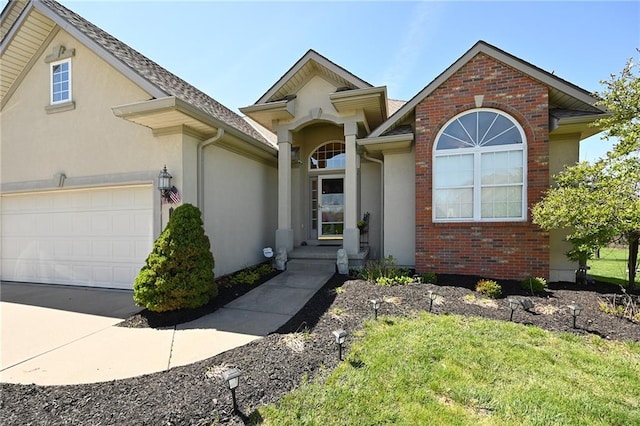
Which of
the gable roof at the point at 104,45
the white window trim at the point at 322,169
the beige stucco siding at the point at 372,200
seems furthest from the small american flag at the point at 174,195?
the beige stucco siding at the point at 372,200

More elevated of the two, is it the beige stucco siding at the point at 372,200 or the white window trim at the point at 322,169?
the white window trim at the point at 322,169

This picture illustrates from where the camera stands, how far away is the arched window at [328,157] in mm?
10516

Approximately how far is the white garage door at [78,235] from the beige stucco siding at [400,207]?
6044 millimetres

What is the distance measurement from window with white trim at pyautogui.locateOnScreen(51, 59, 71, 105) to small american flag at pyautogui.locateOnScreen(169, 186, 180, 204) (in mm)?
4005

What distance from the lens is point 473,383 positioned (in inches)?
125

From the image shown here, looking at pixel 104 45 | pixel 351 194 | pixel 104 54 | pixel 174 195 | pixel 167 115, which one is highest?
pixel 104 45

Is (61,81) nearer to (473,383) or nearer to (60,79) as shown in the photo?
(60,79)

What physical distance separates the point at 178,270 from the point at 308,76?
264 inches

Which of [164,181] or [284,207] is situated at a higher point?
[164,181]

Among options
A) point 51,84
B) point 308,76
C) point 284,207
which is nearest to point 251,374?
point 284,207

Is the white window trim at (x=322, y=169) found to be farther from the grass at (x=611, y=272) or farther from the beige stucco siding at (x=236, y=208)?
the grass at (x=611, y=272)

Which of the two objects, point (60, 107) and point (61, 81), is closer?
point (60, 107)

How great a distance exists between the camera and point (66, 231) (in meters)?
7.69

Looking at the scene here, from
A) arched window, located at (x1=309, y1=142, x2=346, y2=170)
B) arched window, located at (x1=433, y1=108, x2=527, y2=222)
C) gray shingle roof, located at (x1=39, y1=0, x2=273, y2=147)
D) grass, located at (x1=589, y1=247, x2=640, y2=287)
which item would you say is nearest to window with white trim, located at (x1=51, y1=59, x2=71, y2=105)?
Answer: gray shingle roof, located at (x1=39, y1=0, x2=273, y2=147)
